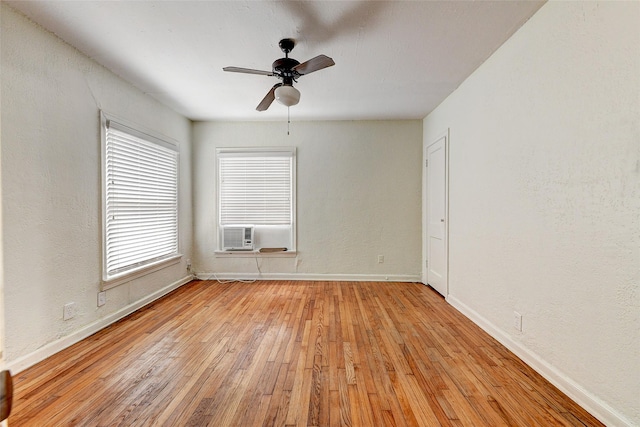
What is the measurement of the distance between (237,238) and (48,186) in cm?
243

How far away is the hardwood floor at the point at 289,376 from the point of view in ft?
5.14

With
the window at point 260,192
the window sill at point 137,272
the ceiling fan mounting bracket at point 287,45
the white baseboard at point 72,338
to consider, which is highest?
the ceiling fan mounting bracket at point 287,45

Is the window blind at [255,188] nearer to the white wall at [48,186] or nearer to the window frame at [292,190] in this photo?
the window frame at [292,190]

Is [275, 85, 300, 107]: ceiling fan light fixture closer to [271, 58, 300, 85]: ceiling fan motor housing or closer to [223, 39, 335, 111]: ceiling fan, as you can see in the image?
[223, 39, 335, 111]: ceiling fan

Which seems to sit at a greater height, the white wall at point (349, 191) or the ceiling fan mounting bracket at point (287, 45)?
the ceiling fan mounting bracket at point (287, 45)

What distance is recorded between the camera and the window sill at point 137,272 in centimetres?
281

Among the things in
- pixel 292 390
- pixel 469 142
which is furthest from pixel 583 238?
pixel 292 390

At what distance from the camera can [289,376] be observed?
1925 mm

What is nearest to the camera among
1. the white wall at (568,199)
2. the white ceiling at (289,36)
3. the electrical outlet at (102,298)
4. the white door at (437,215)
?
the white wall at (568,199)

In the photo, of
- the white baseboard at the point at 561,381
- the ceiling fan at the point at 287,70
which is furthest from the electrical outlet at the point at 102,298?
the white baseboard at the point at 561,381

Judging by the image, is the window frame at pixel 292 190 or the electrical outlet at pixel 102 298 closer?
the electrical outlet at pixel 102 298

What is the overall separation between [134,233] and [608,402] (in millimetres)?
4057

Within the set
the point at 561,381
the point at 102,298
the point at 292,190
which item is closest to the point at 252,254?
the point at 292,190

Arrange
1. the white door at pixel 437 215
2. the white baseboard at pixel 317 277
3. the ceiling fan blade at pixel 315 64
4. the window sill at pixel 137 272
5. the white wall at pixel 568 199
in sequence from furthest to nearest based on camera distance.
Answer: the white baseboard at pixel 317 277 → the white door at pixel 437 215 → the window sill at pixel 137 272 → the ceiling fan blade at pixel 315 64 → the white wall at pixel 568 199
